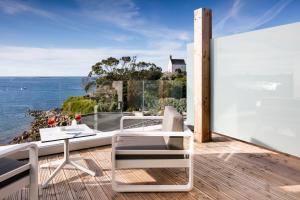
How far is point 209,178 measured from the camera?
293 cm

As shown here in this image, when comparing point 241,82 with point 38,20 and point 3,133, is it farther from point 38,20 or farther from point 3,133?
point 38,20

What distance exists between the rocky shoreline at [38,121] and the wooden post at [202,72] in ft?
7.13

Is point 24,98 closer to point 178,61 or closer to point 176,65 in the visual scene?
point 176,65

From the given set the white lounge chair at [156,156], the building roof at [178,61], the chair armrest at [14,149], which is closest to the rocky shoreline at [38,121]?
the white lounge chair at [156,156]

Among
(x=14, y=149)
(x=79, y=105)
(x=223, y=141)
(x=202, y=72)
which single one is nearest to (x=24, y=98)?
(x=79, y=105)

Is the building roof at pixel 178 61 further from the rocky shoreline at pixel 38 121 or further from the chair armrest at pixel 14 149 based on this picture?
the chair armrest at pixel 14 149

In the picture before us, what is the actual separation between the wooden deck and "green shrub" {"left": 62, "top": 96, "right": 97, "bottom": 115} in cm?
62

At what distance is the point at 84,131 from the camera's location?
3.06m

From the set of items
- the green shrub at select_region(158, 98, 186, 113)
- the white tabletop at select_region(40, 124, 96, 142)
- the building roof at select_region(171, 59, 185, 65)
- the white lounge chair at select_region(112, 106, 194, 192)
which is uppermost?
the building roof at select_region(171, 59, 185, 65)

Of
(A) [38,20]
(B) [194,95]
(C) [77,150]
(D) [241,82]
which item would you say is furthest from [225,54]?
(A) [38,20]

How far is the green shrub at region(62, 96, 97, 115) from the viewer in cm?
387

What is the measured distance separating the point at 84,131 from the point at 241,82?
2394 mm

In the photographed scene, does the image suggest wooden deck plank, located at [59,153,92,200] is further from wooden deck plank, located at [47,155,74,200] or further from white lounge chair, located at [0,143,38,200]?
white lounge chair, located at [0,143,38,200]

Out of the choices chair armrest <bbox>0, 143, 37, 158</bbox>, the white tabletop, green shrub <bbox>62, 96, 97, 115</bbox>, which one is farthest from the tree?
chair armrest <bbox>0, 143, 37, 158</bbox>
